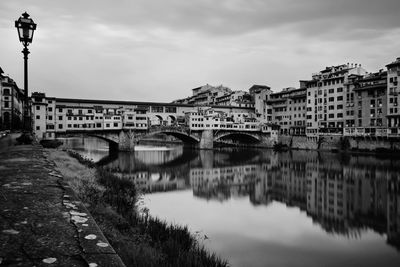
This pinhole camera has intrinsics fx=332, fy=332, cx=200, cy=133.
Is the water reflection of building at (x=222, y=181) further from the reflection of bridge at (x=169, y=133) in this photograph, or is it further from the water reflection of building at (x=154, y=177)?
the reflection of bridge at (x=169, y=133)

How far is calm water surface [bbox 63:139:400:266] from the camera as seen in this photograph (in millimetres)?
14203

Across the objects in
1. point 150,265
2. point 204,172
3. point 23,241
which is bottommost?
point 204,172

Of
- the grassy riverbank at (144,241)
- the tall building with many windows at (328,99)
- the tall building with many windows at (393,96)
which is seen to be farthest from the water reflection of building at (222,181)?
the tall building with many windows at (328,99)

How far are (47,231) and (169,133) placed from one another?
69.7m

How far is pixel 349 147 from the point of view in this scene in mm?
65688

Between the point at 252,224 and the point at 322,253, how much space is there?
484cm

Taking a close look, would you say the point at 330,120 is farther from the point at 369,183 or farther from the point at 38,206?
the point at 38,206

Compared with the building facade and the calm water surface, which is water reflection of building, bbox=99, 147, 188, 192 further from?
the building facade

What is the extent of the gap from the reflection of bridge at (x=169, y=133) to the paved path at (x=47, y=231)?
6046 cm

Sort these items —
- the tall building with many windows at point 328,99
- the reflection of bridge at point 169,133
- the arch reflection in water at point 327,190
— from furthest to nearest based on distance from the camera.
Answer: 1. the tall building with many windows at point 328,99
2. the reflection of bridge at point 169,133
3. the arch reflection in water at point 327,190

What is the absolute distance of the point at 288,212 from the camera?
22.0m

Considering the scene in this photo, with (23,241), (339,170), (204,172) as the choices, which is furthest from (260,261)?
(339,170)

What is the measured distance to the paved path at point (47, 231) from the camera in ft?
9.06

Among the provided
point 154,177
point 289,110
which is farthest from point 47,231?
point 289,110
